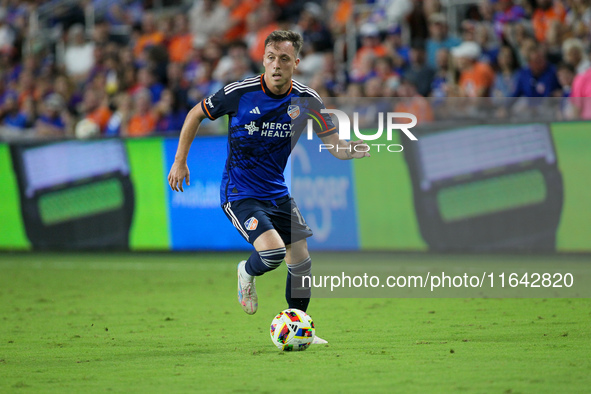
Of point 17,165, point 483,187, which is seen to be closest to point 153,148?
point 17,165

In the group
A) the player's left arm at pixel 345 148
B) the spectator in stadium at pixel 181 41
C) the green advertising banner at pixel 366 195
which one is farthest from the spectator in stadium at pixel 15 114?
the player's left arm at pixel 345 148

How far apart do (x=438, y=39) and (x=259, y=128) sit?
28.7 ft

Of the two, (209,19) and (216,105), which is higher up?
(209,19)

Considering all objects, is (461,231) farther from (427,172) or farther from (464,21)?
(464,21)

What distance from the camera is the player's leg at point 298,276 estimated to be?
667 cm

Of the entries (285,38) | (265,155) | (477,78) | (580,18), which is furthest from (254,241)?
(580,18)

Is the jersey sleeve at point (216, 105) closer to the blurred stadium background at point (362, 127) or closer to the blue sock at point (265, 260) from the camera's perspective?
the blue sock at point (265, 260)

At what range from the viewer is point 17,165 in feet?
46.5

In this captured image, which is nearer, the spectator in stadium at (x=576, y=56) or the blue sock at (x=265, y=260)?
the blue sock at (x=265, y=260)

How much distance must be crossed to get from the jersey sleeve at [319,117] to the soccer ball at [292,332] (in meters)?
1.52

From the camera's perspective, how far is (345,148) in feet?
21.8

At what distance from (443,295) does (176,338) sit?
3.71 meters

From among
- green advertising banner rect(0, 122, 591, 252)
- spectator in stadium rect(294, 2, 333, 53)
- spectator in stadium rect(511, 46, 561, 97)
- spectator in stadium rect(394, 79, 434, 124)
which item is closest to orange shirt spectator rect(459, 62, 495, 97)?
spectator in stadium rect(511, 46, 561, 97)

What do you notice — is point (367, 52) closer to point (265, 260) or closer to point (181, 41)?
point (181, 41)
